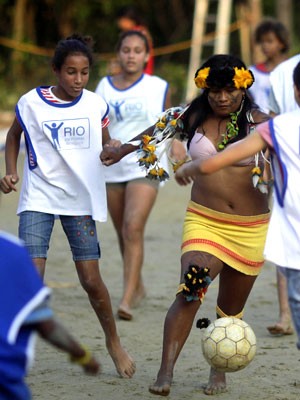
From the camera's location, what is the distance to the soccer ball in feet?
17.2

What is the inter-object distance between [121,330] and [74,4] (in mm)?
20421

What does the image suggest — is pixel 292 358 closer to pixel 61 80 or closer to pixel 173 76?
pixel 61 80

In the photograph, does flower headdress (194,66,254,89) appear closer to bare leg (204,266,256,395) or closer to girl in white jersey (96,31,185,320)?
bare leg (204,266,256,395)

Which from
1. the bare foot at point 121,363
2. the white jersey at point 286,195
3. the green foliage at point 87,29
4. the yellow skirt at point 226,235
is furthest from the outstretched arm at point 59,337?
the green foliage at point 87,29

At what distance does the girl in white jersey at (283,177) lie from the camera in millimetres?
4438

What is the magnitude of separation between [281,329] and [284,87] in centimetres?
179

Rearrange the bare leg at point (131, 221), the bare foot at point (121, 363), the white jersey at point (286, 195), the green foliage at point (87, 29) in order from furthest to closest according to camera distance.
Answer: the green foliage at point (87, 29)
the bare leg at point (131, 221)
the bare foot at point (121, 363)
the white jersey at point (286, 195)

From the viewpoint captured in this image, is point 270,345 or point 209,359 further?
point 270,345

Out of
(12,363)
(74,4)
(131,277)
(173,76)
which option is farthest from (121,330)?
(74,4)

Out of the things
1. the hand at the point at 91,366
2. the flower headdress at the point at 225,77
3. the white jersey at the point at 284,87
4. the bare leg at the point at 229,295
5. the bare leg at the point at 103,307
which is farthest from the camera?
the white jersey at the point at 284,87

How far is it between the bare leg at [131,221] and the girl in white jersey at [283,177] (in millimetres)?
3311

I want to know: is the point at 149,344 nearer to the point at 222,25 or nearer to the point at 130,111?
the point at 130,111

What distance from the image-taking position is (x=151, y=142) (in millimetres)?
5762

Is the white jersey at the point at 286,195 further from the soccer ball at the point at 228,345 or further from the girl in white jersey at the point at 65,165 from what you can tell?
the girl in white jersey at the point at 65,165
